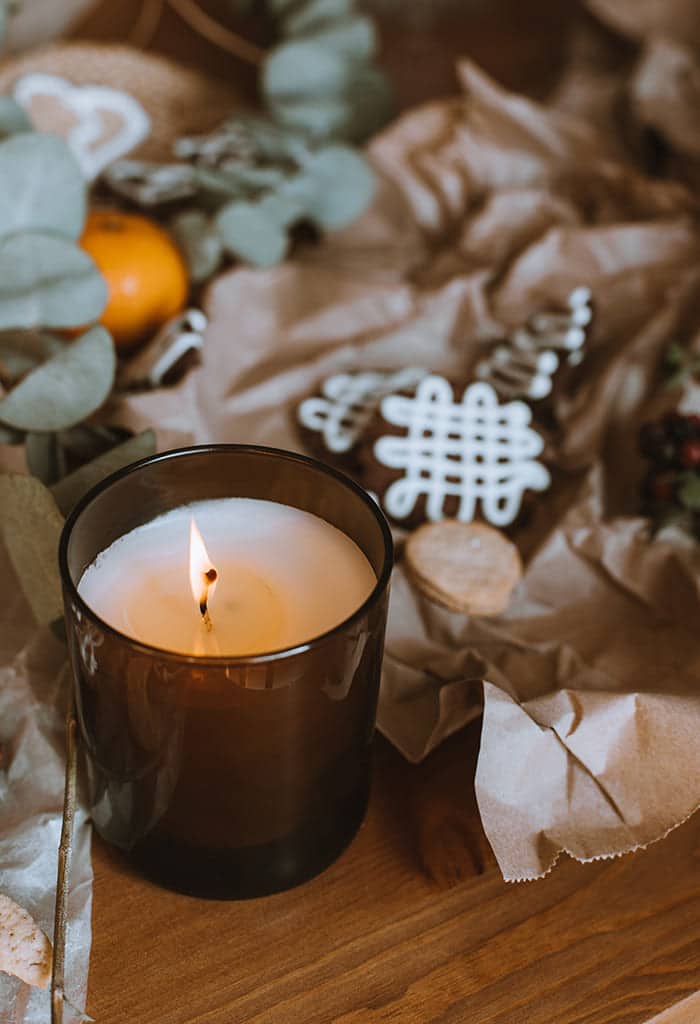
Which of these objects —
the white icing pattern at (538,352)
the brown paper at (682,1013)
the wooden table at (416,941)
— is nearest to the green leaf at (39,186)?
the white icing pattern at (538,352)

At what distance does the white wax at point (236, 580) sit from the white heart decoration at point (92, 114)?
45 cm

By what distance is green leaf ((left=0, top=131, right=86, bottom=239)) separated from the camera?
0.61 metres

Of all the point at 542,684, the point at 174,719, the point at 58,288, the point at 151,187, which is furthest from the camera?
the point at 151,187

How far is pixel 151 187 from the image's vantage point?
742mm

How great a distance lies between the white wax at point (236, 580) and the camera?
0.39m

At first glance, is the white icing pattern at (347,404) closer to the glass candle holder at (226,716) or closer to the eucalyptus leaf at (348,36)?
the glass candle holder at (226,716)

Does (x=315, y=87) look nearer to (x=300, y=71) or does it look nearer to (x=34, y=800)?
(x=300, y=71)

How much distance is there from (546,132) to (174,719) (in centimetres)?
62

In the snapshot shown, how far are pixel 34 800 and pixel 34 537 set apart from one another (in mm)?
114

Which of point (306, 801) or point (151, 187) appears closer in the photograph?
point (306, 801)

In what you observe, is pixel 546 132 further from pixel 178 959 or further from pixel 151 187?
pixel 178 959

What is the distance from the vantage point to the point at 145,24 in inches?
39.1

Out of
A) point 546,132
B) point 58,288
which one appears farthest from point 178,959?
point 546,132

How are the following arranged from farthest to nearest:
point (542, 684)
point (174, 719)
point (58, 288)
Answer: point (58, 288) → point (542, 684) → point (174, 719)
